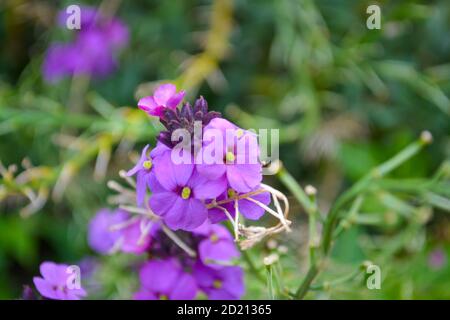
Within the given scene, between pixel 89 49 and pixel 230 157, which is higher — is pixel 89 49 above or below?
above

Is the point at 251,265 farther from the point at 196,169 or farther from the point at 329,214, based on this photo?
the point at 196,169

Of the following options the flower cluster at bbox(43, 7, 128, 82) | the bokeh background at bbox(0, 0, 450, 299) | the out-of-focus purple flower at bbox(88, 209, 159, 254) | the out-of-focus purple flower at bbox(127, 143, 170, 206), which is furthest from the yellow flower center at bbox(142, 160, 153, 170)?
the flower cluster at bbox(43, 7, 128, 82)

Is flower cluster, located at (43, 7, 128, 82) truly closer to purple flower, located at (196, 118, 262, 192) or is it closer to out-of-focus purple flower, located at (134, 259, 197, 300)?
out-of-focus purple flower, located at (134, 259, 197, 300)

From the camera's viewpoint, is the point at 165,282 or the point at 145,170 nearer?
the point at 145,170

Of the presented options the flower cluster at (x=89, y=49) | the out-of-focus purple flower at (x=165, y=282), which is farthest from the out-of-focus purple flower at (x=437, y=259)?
the flower cluster at (x=89, y=49)

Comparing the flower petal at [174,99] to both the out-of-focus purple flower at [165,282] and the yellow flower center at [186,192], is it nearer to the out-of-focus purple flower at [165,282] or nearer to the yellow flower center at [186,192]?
the yellow flower center at [186,192]

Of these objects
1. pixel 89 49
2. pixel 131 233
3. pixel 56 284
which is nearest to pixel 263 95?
pixel 89 49

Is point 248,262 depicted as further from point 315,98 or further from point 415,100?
point 415,100
